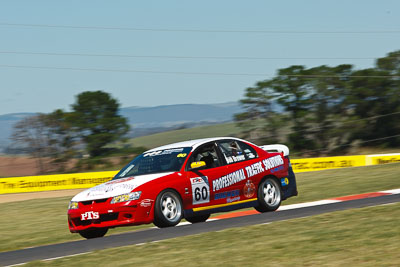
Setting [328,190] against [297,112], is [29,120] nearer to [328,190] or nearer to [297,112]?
[297,112]

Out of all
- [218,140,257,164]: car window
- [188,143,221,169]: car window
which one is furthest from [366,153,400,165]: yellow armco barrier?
[188,143,221,169]: car window

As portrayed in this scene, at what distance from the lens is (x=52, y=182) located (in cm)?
3145

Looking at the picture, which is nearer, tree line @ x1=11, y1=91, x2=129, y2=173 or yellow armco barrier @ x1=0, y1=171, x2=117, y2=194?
yellow armco barrier @ x1=0, y1=171, x2=117, y2=194

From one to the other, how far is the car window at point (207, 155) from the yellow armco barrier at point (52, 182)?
20.2m

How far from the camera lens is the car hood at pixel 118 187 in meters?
9.35

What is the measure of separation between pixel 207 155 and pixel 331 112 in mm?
49932

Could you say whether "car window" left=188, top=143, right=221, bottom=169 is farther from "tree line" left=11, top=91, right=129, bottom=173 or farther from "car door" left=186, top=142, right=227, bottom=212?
"tree line" left=11, top=91, right=129, bottom=173

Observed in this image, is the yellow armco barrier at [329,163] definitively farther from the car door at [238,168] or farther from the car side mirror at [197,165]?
the car side mirror at [197,165]

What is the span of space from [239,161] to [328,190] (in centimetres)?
649

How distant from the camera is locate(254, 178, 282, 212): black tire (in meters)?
11.0

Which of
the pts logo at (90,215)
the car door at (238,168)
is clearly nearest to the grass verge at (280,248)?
the pts logo at (90,215)

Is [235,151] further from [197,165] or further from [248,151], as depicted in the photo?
[197,165]

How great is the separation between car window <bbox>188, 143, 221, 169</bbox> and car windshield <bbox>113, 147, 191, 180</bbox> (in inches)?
5.8

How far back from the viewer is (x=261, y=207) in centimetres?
1105
